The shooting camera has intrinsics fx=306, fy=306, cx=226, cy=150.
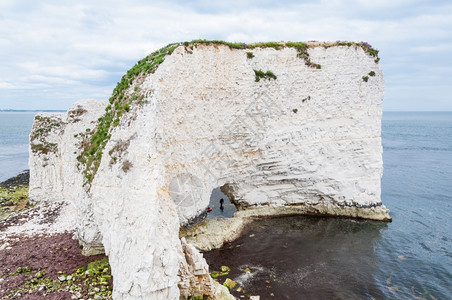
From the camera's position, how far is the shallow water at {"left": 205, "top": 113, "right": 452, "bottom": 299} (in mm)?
15867

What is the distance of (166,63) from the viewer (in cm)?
1692

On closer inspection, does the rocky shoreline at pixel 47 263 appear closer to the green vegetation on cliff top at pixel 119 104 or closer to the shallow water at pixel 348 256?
the green vegetation on cliff top at pixel 119 104

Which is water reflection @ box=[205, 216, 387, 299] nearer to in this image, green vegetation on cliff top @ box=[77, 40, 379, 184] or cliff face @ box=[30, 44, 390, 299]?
cliff face @ box=[30, 44, 390, 299]

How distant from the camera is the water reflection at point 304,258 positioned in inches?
619

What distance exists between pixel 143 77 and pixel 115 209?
7438mm

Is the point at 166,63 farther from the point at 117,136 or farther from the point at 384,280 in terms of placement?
the point at 384,280

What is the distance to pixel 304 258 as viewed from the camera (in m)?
18.8

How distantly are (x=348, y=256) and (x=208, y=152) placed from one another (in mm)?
10975

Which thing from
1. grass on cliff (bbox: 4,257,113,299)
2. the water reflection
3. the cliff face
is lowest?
the water reflection

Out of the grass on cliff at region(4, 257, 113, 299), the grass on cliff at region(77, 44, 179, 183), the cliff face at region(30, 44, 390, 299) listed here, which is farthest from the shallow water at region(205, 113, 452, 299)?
the grass on cliff at region(77, 44, 179, 183)

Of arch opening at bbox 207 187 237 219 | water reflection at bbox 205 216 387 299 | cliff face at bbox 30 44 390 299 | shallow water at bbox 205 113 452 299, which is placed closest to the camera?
cliff face at bbox 30 44 390 299

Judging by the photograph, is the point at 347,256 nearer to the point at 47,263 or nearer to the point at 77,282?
the point at 77,282

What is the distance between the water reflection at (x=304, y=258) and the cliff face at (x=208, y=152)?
210cm

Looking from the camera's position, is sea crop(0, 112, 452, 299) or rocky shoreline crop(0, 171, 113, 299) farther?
sea crop(0, 112, 452, 299)
